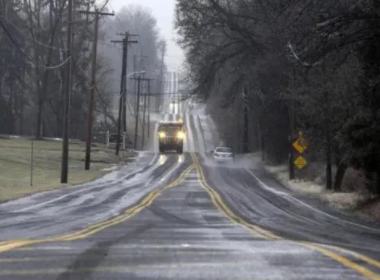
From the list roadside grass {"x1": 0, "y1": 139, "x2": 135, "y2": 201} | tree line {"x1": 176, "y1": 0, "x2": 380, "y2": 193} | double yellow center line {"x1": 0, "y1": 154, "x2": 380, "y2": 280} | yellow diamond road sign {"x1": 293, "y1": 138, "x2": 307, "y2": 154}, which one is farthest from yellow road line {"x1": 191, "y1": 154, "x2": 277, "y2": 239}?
roadside grass {"x1": 0, "y1": 139, "x2": 135, "y2": 201}

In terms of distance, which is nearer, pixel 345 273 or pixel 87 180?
pixel 345 273

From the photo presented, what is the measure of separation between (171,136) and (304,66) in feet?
149

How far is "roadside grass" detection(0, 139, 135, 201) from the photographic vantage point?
30484mm

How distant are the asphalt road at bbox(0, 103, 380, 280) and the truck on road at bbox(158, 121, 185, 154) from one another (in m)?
35.3

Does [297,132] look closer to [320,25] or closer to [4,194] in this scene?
[4,194]

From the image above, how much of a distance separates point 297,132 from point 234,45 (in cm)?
1252

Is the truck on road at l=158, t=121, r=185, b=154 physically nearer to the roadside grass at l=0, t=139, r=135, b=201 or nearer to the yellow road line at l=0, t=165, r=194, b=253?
the roadside grass at l=0, t=139, r=135, b=201

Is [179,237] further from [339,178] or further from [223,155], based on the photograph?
[223,155]

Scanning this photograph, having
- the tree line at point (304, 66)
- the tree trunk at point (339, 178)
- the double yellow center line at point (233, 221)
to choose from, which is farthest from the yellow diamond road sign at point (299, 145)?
the double yellow center line at point (233, 221)

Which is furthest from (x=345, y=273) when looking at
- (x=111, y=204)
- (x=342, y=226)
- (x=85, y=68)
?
(x=85, y=68)

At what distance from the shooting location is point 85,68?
81062 millimetres

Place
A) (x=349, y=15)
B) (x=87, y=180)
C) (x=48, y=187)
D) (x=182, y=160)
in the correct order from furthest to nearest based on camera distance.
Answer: (x=182, y=160), (x=87, y=180), (x=48, y=187), (x=349, y=15)

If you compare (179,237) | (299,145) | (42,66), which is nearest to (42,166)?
(299,145)

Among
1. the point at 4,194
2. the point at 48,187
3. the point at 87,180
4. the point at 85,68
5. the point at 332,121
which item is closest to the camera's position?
the point at 4,194
